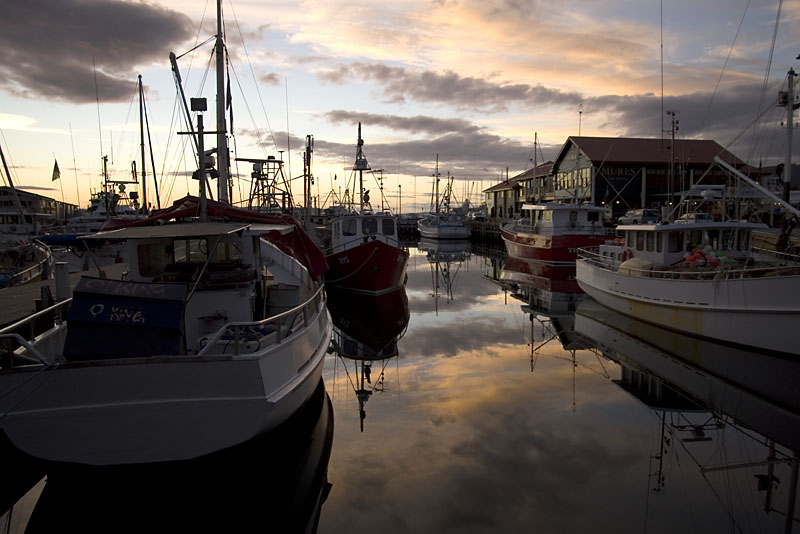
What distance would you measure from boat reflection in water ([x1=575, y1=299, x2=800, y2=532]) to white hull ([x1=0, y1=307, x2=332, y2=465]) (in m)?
5.55

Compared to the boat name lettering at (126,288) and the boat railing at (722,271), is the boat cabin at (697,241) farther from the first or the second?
the boat name lettering at (126,288)

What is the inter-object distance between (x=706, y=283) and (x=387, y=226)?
536 inches

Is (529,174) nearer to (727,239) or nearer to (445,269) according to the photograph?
(445,269)

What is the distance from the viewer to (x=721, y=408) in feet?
31.8

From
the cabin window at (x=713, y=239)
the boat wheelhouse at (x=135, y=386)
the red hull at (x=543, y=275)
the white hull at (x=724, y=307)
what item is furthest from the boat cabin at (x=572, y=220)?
the boat wheelhouse at (x=135, y=386)

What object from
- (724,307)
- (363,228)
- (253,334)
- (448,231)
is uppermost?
(363,228)

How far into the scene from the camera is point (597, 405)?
10.1 m

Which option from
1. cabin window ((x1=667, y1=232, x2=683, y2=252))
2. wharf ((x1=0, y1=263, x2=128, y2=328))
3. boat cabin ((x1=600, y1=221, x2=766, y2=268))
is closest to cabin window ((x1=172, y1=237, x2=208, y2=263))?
wharf ((x1=0, y1=263, x2=128, y2=328))

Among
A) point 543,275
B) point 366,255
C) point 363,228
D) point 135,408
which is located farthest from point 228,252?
point 543,275

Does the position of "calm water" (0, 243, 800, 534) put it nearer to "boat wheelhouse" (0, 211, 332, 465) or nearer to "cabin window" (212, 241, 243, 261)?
"boat wheelhouse" (0, 211, 332, 465)

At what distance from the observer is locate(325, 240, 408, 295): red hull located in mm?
21547

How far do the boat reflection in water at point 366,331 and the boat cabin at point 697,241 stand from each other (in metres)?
8.55

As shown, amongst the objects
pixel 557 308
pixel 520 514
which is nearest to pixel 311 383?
pixel 520 514

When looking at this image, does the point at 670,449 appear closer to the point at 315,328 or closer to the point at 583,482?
the point at 583,482
